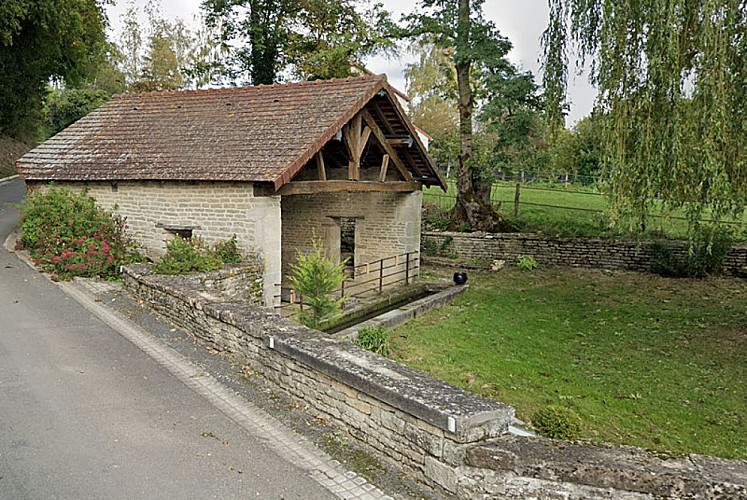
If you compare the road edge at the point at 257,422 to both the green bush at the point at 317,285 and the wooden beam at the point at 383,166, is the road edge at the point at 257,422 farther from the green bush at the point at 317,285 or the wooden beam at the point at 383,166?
the wooden beam at the point at 383,166

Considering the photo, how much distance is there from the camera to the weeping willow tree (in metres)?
7.50

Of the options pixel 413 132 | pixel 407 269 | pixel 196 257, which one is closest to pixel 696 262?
pixel 407 269

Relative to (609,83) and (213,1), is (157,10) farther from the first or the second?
(609,83)

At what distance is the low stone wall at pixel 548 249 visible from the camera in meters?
17.1

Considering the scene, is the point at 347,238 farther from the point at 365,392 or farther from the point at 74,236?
the point at 365,392

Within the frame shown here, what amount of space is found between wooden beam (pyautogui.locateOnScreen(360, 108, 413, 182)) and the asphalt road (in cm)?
691

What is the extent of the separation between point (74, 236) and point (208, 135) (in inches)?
139

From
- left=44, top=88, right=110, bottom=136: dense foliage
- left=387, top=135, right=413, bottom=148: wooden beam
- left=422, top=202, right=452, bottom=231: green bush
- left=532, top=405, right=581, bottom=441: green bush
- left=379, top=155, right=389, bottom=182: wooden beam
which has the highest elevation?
left=44, top=88, right=110, bottom=136: dense foliage

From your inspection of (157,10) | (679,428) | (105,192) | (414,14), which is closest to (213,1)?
(414,14)

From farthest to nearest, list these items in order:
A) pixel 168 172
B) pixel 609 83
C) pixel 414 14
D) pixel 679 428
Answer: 1. pixel 414 14
2. pixel 168 172
3. pixel 609 83
4. pixel 679 428

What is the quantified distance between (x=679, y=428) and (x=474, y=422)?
13.4ft

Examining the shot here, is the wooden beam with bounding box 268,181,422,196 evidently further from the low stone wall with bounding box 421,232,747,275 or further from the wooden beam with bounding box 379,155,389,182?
the low stone wall with bounding box 421,232,747,275

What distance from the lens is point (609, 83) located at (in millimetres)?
8367

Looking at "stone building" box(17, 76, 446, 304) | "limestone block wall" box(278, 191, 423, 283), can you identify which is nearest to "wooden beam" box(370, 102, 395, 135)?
"stone building" box(17, 76, 446, 304)
